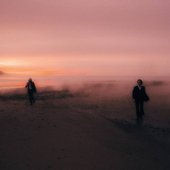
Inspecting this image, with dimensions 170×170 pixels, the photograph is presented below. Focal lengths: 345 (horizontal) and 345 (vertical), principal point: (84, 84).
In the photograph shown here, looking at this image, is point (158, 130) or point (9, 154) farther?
point (158, 130)

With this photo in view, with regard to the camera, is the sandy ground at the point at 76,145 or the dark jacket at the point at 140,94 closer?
the sandy ground at the point at 76,145

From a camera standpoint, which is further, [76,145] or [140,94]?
[140,94]

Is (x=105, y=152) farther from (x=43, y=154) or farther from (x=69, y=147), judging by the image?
(x=43, y=154)

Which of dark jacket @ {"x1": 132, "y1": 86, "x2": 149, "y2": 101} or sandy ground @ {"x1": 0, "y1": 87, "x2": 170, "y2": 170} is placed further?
dark jacket @ {"x1": 132, "y1": 86, "x2": 149, "y2": 101}

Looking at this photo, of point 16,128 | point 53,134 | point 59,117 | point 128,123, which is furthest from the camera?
point 128,123

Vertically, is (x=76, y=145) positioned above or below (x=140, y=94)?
below

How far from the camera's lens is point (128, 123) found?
18.8 metres

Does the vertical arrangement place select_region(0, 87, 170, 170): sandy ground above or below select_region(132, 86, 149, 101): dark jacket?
below

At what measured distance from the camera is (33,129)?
1381 cm

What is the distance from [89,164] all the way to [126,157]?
5.03 ft

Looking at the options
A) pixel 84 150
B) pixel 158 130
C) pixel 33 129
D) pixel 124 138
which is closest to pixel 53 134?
pixel 33 129

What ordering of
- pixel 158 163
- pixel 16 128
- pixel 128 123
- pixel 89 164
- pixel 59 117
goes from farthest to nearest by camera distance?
pixel 128 123 → pixel 59 117 → pixel 16 128 → pixel 158 163 → pixel 89 164

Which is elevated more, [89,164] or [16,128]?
[16,128]

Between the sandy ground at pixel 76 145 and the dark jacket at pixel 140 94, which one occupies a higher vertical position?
the dark jacket at pixel 140 94
